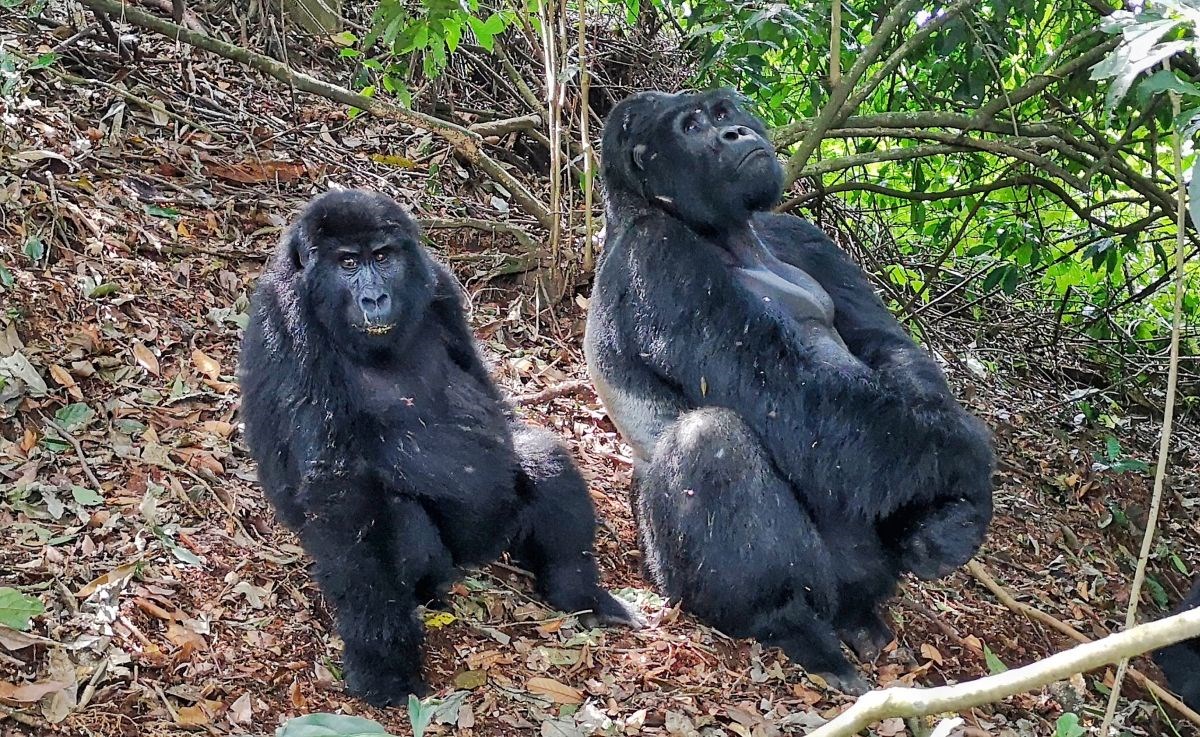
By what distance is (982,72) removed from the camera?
5.48m

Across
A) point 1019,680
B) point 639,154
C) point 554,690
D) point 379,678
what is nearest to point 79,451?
point 379,678

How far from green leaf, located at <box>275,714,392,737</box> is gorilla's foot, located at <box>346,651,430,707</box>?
84.4 inches

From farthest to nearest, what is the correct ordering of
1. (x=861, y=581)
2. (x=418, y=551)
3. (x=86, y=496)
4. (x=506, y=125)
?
(x=506, y=125)
(x=861, y=581)
(x=86, y=496)
(x=418, y=551)

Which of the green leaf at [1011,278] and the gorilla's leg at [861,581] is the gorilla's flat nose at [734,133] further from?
the green leaf at [1011,278]

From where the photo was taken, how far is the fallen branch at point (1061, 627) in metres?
3.91

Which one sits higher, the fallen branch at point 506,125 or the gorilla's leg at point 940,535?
the fallen branch at point 506,125

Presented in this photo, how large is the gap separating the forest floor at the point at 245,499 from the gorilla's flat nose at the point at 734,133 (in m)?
1.42

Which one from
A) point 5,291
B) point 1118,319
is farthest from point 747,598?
point 1118,319

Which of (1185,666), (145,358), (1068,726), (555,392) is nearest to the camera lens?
(1068,726)

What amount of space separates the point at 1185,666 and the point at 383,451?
3170 mm

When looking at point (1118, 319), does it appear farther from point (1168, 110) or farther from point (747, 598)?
point (747, 598)

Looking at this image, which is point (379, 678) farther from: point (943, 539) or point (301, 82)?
point (301, 82)

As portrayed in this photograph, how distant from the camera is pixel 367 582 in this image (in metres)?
3.20

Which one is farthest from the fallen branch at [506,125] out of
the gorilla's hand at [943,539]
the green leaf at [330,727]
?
the green leaf at [330,727]
